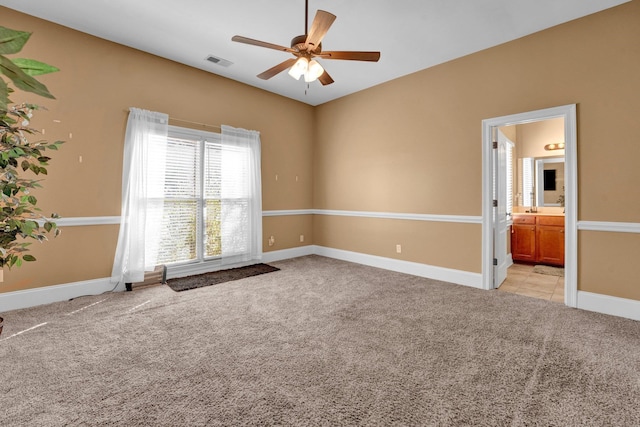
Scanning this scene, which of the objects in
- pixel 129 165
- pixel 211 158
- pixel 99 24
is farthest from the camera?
pixel 211 158

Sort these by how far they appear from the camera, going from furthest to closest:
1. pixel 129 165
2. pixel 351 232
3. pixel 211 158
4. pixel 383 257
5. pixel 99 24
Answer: pixel 351 232
pixel 383 257
pixel 211 158
pixel 129 165
pixel 99 24

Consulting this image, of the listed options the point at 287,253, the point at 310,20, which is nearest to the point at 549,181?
→ the point at 287,253

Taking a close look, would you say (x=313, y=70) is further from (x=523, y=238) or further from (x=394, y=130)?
(x=523, y=238)

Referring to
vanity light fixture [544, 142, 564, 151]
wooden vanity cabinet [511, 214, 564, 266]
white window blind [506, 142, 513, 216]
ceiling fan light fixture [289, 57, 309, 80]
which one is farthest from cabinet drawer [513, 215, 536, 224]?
ceiling fan light fixture [289, 57, 309, 80]

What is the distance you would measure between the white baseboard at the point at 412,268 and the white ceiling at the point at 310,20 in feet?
9.64

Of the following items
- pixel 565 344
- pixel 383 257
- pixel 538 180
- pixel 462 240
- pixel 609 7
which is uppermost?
pixel 609 7

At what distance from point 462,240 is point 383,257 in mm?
1330

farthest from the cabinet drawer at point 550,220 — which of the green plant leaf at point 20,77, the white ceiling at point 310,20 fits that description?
the green plant leaf at point 20,77

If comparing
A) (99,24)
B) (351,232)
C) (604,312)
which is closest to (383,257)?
(351,232)

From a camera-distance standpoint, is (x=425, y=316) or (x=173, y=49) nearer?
(x=425, y=316)

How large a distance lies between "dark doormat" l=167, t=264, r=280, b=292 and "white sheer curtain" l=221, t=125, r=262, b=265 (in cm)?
19

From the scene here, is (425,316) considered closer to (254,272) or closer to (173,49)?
(254,272)

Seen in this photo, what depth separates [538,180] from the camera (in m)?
5.87

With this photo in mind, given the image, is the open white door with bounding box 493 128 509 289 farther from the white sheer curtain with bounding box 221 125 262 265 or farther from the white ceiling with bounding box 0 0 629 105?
the white sheer curtain with bounding box 221 125 262 265
